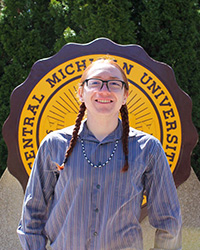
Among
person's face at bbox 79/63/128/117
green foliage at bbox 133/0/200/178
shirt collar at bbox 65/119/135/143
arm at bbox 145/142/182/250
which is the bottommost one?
arm at bbox 145/142/182/250

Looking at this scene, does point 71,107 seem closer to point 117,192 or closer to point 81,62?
point 81,62

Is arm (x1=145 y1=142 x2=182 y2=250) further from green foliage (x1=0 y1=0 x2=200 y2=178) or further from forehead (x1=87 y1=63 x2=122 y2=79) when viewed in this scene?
green foliage (x1=0 y1=0 x2=200 y2=178)

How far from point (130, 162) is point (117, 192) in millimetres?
156

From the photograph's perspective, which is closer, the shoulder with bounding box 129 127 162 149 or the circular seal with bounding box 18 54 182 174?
the shoulder with bounding box 129 127 162 149

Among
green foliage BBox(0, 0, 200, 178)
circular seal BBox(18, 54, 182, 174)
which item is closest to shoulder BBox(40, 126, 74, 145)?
circular seal BBox(18, 54, 182, 174)

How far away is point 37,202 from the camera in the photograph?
172 cm

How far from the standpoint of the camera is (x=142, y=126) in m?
2.89

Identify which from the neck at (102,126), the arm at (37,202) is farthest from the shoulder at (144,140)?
the arm at (37,202)

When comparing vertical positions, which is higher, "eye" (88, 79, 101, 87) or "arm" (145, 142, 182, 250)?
"eye" (88, 79, 101, 87)

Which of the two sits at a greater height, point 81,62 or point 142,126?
point 81,62

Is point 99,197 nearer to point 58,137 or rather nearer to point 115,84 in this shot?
point 58,137

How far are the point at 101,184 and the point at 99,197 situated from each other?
0.06 metres

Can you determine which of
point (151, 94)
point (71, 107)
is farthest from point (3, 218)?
point (151, 94)

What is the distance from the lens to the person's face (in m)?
1.65
